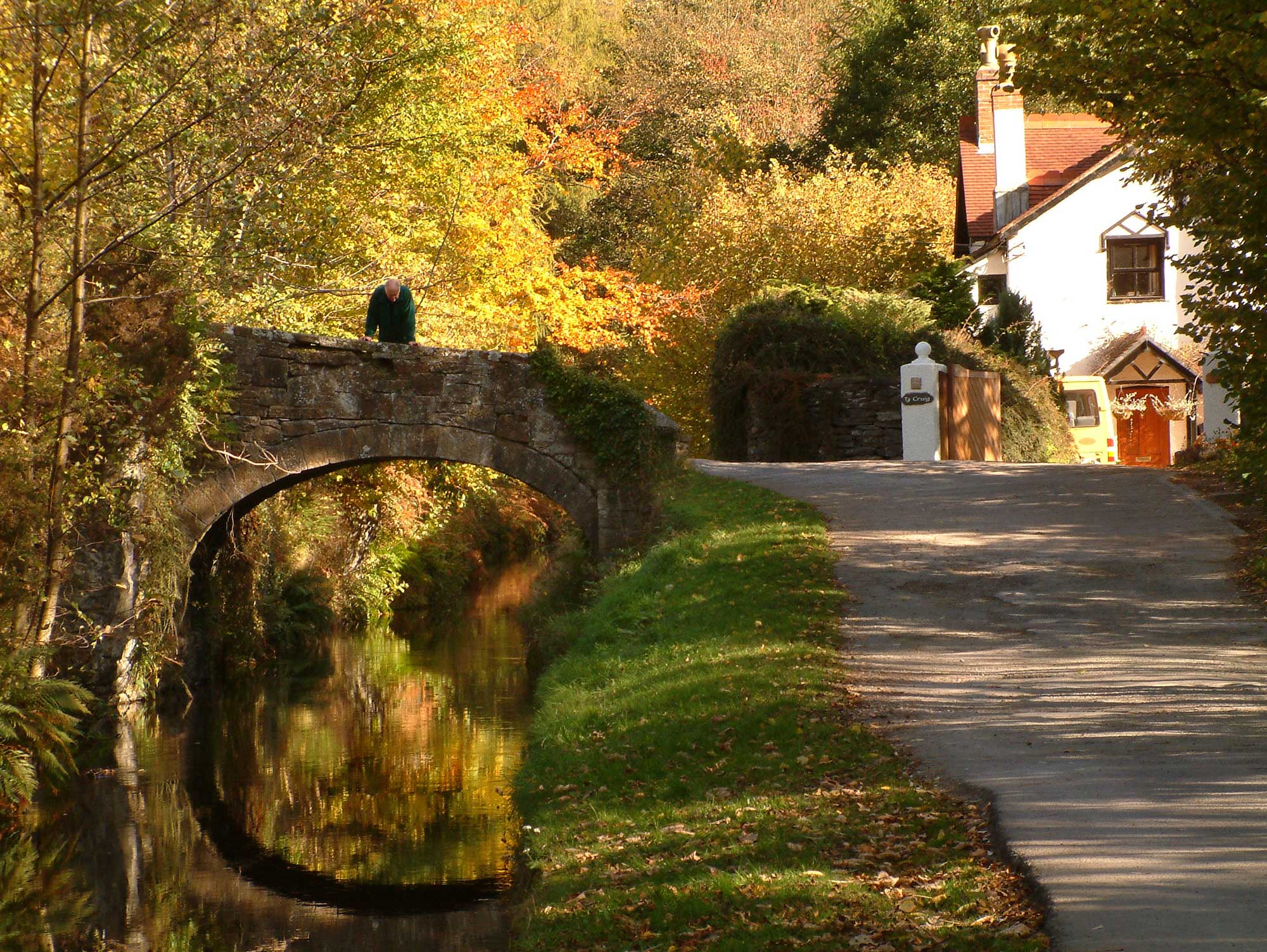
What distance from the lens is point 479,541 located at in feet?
87.6

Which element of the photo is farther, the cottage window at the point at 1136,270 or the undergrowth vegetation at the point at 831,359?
the cottage window at the point at 1136,270

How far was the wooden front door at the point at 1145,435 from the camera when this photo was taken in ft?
92.4

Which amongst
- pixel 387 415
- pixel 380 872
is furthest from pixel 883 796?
pixel 387 415

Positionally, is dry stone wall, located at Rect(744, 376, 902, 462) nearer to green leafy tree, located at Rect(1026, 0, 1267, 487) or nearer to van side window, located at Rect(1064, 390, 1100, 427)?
van side window, located at Rect(1064, 390, 1100, 427)

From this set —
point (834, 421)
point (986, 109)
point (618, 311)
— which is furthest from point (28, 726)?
point (986, 109)

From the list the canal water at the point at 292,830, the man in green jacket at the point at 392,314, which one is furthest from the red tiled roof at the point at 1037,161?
the canal water at the point at 292,830

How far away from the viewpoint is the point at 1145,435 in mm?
28750

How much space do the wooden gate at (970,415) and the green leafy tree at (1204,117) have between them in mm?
10085

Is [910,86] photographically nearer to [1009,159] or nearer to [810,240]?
[1009,159]

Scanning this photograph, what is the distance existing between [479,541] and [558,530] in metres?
4.27

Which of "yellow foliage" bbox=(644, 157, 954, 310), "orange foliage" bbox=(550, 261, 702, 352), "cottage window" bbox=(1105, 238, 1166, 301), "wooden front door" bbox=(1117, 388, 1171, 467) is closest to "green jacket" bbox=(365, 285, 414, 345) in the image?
"orange foliage" bbox=(550, 261, 702, 352)

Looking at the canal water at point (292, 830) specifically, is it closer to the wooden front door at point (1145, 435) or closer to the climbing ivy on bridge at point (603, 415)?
the climbing ivy on bridge at point (603, 415)

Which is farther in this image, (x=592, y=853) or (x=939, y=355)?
(x=939, y=355)

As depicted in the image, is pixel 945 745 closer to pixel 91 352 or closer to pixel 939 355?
pixel 91 352
